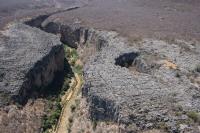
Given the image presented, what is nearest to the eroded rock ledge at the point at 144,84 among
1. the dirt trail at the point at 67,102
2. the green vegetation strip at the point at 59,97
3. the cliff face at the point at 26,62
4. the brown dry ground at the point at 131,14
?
the green vegetation strip at the point at 59,97

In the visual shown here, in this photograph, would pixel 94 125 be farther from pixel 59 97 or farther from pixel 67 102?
pixel 59 97

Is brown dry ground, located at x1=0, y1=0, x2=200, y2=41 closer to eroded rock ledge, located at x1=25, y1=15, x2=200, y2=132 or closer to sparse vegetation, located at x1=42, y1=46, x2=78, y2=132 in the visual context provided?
eroded rock ledge, located at x1=25, y1=15, x2=200, y2=132

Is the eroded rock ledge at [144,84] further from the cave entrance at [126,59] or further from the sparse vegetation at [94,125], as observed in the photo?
the sparse vegetation at [94,125]

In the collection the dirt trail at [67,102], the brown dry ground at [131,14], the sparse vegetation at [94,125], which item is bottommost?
the dirt trail at [67,102]

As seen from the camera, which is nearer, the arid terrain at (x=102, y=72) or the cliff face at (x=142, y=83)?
the cliff face at (x=142, y=83)

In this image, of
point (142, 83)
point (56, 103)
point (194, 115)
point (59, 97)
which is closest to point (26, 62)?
point (59, 97)

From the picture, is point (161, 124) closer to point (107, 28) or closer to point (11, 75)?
point (11, 75)
